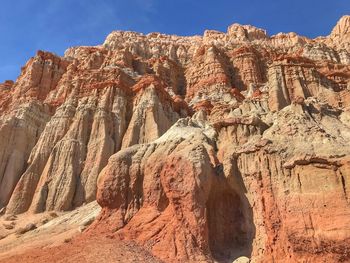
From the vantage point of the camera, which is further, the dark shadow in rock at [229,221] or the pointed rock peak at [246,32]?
the pointed rock peak at [246,32]

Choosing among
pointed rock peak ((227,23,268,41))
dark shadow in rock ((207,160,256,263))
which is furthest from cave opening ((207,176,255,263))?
pointed rock peak ((227,23,268,41))

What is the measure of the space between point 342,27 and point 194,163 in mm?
69477

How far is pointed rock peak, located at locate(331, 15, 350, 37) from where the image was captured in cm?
7540

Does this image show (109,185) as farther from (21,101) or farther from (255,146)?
(21,101)

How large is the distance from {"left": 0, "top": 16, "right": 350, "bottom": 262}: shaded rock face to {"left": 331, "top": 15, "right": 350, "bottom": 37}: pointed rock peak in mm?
24715

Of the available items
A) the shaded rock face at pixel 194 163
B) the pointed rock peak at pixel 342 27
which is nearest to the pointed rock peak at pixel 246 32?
the pointed rock peak at pixel 342 27

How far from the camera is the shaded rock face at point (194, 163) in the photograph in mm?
17078

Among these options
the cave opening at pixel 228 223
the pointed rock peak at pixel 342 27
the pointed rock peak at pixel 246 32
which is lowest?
the cave opening at pixel 228 223

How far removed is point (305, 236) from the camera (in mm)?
16141

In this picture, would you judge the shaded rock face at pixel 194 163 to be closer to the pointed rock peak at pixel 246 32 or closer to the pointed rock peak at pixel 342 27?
the pointed rock peak at pixel 342 27

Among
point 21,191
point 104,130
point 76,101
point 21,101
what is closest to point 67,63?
point 21,101

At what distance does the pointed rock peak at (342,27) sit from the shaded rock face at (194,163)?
2472 cm

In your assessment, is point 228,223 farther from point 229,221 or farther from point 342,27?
point 342,27

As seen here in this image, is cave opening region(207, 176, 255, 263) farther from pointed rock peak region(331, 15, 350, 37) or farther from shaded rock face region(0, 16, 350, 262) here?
pointed rock peak region(331, 15, 350, 37)
